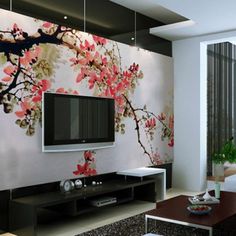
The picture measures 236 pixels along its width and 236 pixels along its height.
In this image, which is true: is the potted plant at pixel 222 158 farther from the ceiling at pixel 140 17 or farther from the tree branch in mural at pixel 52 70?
the ceiling at pixel 140 17

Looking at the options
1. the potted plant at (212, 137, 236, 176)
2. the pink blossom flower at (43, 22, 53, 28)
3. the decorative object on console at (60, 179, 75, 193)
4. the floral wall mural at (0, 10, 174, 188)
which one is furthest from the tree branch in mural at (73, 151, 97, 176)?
the potted plant at (212, 137, 236, 176)

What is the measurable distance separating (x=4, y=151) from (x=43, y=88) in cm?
87

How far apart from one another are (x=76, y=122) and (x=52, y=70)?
2.37 feet

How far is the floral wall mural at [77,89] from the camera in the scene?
12.0 ft

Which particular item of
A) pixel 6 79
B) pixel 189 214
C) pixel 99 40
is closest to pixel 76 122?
pixel 6 79

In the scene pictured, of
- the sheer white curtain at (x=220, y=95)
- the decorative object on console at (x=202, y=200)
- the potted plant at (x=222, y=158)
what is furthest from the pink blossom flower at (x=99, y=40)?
the potted plant at (x=222, y=158)

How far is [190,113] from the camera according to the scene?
6.20 metres

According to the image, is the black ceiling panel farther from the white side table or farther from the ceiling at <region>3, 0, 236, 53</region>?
the white side table

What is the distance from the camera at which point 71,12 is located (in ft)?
14.5

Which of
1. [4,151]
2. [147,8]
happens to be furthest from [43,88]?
[147,8]

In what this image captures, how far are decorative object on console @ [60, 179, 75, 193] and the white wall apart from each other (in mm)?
2750

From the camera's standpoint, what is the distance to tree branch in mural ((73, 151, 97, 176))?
175 inches

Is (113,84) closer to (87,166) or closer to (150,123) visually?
(150,123)

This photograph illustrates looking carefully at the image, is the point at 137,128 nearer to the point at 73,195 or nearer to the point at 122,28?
the point at 122,28
